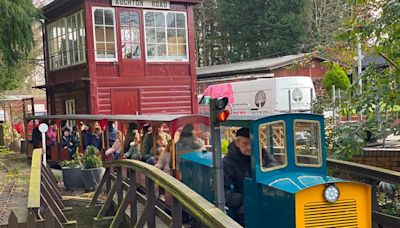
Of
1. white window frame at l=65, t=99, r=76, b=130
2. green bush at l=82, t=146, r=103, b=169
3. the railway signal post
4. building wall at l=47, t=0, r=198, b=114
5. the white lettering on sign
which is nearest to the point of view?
the railway signal post

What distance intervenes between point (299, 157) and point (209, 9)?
42.5m

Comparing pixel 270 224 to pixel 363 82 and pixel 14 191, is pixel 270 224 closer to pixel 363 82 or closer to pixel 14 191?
pixel 363 82

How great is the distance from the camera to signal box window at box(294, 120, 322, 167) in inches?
206

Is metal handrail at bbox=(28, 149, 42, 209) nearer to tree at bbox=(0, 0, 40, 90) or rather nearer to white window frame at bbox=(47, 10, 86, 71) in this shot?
tree at bbox=(0, 0, 40, 90)

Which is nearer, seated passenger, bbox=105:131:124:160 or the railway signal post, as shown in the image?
the railway signal post

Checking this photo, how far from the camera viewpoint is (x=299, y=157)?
17.1ft

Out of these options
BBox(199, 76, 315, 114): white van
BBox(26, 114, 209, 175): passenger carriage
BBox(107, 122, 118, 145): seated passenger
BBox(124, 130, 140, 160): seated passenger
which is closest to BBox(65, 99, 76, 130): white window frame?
BBox(26, 114, 209, 175): passenger carriage

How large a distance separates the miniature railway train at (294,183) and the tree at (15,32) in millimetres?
7289

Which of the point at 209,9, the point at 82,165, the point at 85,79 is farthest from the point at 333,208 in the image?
the point at 209,9

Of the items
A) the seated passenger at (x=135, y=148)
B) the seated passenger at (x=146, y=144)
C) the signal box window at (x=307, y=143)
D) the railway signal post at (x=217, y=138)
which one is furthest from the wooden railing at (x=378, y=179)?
the seated passenger at (x=135, y=148)

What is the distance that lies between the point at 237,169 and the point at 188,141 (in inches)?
88.3

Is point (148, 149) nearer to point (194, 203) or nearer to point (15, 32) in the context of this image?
point (15, 32)

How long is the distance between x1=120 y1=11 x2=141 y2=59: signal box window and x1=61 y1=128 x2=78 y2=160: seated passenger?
5.03m

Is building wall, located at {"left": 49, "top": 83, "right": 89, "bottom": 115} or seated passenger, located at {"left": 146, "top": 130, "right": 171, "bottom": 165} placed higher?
building wall, located at {"left": 49, "top": 83, "right": 89, "bottom": 115}
